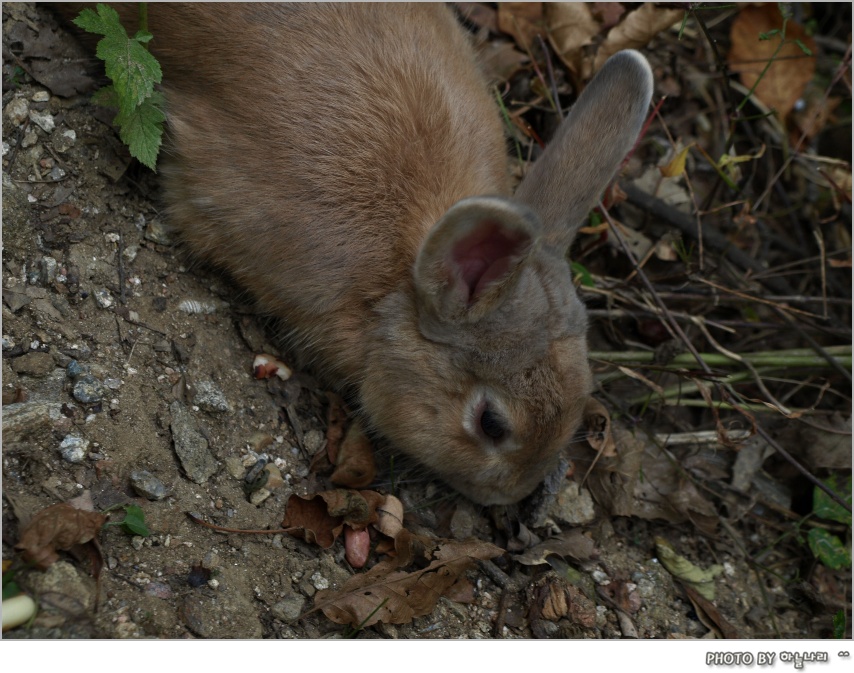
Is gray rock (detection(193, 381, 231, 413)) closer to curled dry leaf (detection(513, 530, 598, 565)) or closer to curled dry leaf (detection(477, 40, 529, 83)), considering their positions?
curled dry leaf (detection(513, 530, 598, 565))

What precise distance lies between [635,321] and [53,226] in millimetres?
3259

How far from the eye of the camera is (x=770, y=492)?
4.55 meters

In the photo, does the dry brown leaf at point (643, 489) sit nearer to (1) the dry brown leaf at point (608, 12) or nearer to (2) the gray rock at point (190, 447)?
(2) the gray rock at point (190, 447)

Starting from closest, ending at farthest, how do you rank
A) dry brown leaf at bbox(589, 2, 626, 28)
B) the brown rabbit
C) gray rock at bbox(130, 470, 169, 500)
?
gray rock at bbox(130, 470, 169, 500) → the brown rabbit → dry brown leaf at bbox(589, 2, 626, 28)

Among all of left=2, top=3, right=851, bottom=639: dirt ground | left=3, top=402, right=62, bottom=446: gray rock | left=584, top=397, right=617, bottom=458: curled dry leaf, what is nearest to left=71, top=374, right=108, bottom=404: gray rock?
left=2, top=3, right=851, bottom=639: dirt ground

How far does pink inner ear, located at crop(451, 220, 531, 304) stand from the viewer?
3.07 m

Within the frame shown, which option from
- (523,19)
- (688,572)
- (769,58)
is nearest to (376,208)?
(523,19)

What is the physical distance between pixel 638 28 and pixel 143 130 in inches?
124

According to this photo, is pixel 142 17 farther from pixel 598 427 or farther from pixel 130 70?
pixel 598 427

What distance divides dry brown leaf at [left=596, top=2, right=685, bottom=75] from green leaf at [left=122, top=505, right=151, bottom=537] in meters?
3.72

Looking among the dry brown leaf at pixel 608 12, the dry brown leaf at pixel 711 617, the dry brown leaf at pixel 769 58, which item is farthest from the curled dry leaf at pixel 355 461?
the dry brown leaf at pixel 769 58

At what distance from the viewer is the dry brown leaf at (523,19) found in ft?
16.6

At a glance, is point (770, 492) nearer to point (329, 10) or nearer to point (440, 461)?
point (440, 461)

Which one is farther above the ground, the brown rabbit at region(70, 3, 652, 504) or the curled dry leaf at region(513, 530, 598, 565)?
the brown rabbit at region(70, 3, 652, 504)
